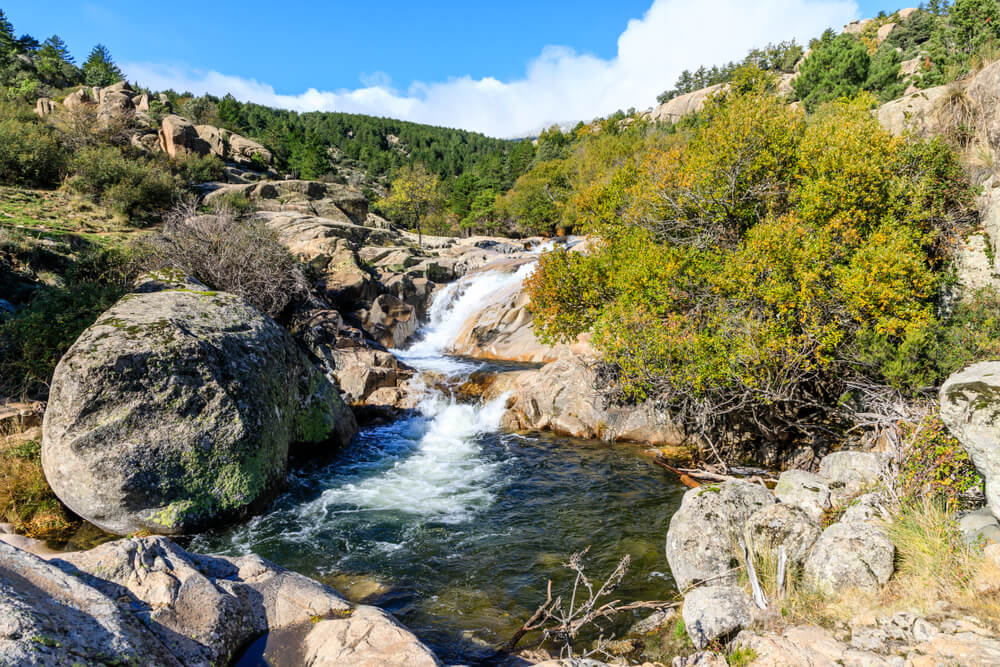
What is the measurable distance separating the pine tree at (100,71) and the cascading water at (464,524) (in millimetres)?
71258

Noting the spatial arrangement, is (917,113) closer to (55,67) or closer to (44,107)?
(44,107)

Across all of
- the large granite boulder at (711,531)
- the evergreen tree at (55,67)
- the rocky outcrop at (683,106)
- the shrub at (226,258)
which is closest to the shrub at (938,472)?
the large granite boulder at (711,531)

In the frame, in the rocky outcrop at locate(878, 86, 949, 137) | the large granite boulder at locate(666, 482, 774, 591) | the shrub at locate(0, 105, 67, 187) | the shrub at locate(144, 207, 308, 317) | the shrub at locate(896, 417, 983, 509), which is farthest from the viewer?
the shrub at locate(0, 105, 67, 187)

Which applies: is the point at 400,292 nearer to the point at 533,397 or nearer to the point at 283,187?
the point at 533,397

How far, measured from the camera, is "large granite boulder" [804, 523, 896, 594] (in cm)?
559

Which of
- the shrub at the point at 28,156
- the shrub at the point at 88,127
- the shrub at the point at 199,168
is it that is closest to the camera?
the shrub at the point at 28,156

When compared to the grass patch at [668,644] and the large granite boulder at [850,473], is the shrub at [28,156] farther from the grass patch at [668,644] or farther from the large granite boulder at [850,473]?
the large granite boulder at [850,473]

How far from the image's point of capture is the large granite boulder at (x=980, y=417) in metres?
5.67

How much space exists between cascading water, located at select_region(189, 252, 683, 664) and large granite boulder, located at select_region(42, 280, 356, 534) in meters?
0.90

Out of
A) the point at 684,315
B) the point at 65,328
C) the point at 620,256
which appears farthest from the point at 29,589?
the point at 620,256

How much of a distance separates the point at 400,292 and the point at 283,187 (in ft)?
61.9

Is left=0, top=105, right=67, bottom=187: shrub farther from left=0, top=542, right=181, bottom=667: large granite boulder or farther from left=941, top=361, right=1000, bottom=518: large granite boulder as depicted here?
left=941, top=361, right=1000, bottom=518: large granite boulder

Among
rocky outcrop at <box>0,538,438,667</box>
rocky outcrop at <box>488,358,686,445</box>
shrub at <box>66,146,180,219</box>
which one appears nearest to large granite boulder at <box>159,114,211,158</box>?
shrub at <box>66,146,180,219</box>

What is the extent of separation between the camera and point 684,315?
12.0 meters
